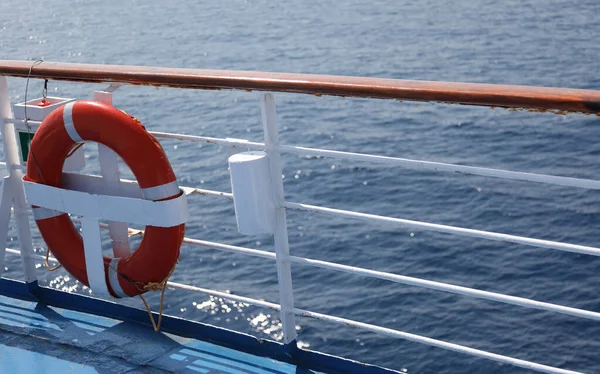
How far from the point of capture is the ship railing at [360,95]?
1.53 meters

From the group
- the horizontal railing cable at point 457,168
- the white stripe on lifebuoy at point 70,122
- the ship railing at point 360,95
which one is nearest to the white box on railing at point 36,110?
the ship railing at point 360,95

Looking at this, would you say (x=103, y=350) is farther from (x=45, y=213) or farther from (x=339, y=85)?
(x=339, y=85)

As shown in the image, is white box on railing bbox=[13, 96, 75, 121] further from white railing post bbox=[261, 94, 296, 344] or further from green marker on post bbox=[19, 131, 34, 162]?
white railing post bbox=[261, 94, 296, 344]

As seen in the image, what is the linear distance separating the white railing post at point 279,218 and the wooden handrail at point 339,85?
0.08 m

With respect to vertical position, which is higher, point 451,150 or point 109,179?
point 109,179

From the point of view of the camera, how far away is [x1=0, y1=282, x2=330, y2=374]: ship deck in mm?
2051

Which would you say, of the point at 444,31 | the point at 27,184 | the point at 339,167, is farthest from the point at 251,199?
the point at 444,31

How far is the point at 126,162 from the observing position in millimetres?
2051

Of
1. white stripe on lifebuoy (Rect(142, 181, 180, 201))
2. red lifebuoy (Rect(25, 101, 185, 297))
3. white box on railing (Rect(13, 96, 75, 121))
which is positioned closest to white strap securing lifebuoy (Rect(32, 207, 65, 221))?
red lifebuoy (Rect(25, 101, 185, 297))

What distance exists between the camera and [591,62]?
1039 cm

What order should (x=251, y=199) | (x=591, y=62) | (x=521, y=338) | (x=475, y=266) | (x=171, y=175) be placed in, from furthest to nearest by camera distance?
(x=591, y=62)
(x=475, y=266)
(x=521, y=338)
(x=171, y=175)
(x=251, y=199)

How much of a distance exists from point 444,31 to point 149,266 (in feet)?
35.2

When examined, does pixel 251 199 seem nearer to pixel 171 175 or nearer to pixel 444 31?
pixel 171 175

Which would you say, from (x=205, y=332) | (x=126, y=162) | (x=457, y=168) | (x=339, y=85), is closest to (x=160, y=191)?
(x=126, y=162)
